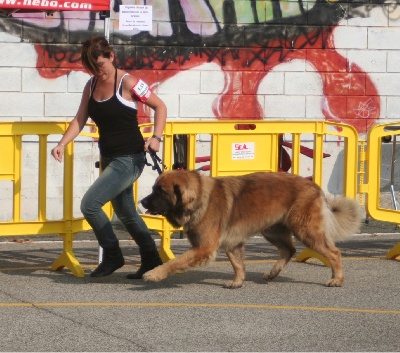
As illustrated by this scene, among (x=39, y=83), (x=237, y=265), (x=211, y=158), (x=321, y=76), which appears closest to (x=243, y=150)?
(x=211, y=158)

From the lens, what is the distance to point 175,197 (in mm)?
8820

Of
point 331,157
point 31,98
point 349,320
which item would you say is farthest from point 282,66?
point 349,320

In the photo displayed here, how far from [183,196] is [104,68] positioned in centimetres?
120

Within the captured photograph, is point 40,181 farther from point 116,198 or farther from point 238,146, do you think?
point 238,146

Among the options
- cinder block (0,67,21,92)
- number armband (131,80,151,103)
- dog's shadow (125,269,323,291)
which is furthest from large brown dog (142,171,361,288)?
cinder block (0,67,21,92)

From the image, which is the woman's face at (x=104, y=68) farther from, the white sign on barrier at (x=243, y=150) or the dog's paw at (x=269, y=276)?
the dog's paw at (x=269, y=276)

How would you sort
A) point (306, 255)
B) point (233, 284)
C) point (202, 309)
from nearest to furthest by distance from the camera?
1. point (202, 309)
2. point (233, 284)
3. point (306, 255)

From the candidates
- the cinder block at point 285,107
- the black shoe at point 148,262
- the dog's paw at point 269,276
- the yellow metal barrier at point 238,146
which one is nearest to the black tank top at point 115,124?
the black shoe at point 148,262

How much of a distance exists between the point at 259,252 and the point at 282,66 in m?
3.90

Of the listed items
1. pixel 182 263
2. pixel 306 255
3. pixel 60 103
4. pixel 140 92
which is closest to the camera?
pixel 182 263

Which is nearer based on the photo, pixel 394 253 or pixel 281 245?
pixel 281 245

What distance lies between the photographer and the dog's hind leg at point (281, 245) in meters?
9.68

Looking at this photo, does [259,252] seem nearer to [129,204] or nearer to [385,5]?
[129,204]

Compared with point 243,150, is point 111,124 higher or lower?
higher
